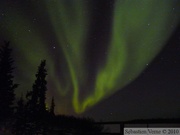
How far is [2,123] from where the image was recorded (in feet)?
128

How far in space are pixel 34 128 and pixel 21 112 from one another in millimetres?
7847

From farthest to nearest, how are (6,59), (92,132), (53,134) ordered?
(6,59) < (53,134) < (92,132)

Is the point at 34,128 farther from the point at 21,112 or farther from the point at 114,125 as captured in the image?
the point at 114,125

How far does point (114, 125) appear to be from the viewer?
16.4 meters

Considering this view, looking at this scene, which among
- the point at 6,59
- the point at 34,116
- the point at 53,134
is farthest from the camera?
the point at 6,59

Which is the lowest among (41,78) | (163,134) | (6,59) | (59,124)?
(163,134)

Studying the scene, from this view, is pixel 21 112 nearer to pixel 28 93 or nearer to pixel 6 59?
pixel 28 93

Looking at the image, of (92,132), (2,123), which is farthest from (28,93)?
(92,132)

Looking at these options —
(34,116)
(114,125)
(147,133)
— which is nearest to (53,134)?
(114,125)

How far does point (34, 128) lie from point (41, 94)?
8.24 meters

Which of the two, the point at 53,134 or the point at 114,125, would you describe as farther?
the point at 53,134

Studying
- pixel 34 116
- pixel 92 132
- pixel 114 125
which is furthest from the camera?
pixel 34 116

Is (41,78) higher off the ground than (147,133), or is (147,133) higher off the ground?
(41,78)

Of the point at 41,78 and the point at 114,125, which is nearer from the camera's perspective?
the point at 114,125
